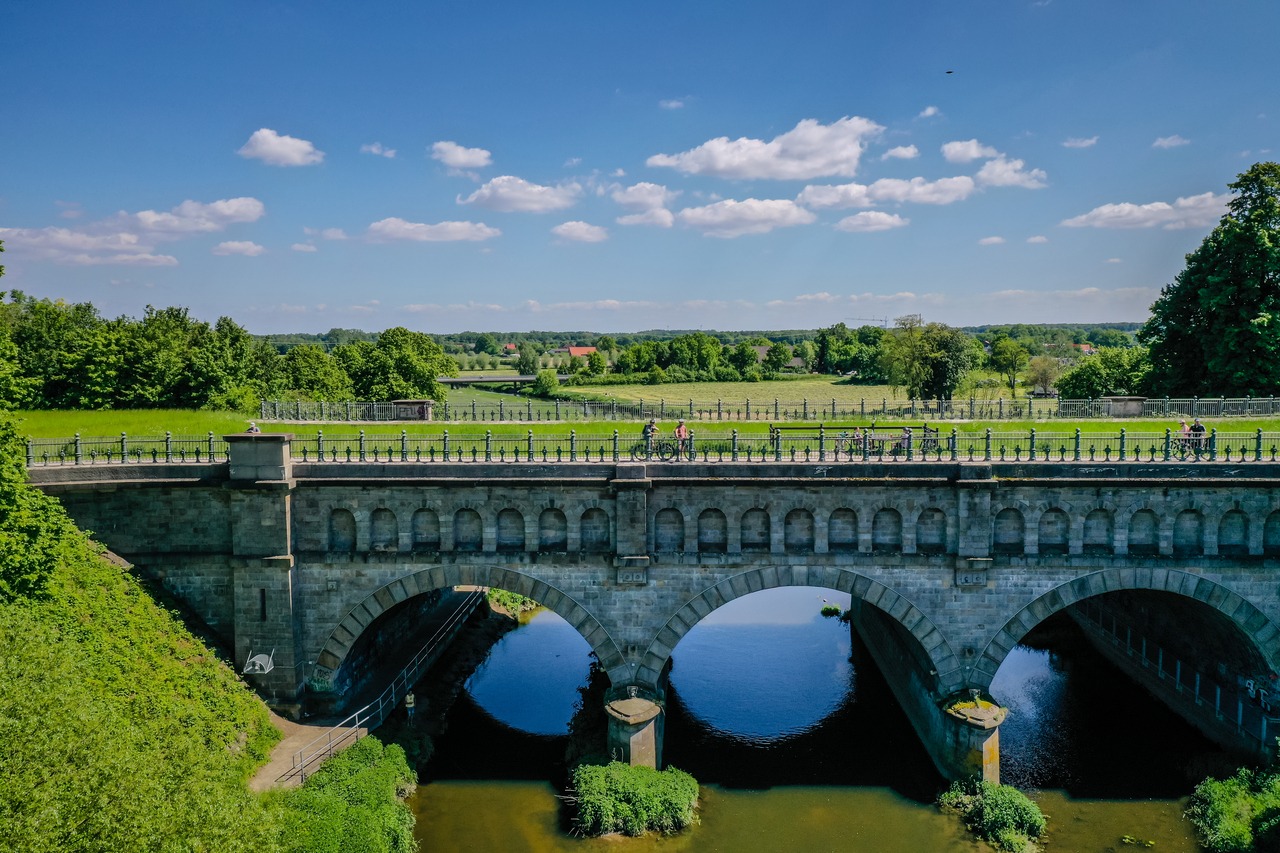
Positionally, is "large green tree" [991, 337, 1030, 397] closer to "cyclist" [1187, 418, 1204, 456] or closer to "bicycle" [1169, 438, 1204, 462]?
"cyclist" [1187, 418, 1204, 456]

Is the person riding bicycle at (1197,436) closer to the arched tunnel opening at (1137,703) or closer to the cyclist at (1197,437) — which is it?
the cyclist at (1197,437)

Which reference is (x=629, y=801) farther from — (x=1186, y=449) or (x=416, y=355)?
(x=416, y=355)

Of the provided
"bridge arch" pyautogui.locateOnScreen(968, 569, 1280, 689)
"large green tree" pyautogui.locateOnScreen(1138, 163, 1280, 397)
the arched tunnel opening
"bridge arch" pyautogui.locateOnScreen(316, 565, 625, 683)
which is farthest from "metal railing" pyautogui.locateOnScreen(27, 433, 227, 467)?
"large green tree" pyautogui.locateOnScreen(1138, 163, 1280, 397)

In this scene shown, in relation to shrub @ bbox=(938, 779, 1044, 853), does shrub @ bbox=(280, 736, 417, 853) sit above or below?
above

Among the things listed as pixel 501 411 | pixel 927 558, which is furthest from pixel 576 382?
pixel 927 558

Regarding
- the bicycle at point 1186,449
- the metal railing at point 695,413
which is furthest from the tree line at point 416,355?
the bicycle at point 1186,449

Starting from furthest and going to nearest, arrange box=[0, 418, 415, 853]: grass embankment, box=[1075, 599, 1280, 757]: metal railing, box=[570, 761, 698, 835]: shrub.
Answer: box=[1075, 599, 1280, 757]: metal railing, box=[570, 761, 698, 835]: shrub, box=[0, 418, 415, 853]: grass embankment

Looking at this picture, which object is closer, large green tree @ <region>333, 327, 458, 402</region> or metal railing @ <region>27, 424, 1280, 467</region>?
metal railing @ <region>27, 424, 1280, 467</region>

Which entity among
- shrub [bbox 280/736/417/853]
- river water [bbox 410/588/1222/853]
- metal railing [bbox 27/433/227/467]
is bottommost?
river water [bbox 410/588/1222/853]
